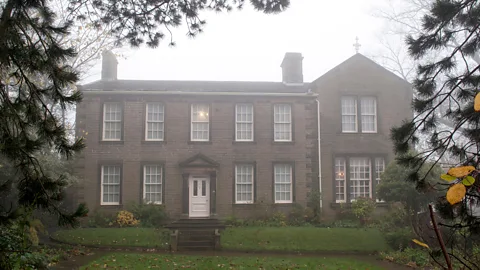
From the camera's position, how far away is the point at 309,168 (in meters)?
22.5

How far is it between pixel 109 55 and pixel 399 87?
17.2 metres

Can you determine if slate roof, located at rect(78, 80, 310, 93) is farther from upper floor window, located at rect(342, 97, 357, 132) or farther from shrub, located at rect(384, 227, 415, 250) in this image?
shrub, located at rect(384, 227, 415, 250)

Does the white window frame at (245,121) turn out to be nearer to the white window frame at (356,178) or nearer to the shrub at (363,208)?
the white window frame at (356,178)

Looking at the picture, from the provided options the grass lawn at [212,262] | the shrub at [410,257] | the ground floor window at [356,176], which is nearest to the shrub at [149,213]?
the grass lawn at [212,262]

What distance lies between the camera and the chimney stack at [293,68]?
24.8 metres

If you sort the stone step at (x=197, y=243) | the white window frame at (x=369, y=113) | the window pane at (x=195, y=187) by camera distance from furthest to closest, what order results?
the white window frame at (x=369, y=113) < the window pane at (x=195, y=187) < the stone step at (x=197, y=243)

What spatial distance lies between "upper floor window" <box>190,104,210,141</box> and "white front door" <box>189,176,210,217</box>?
225cm

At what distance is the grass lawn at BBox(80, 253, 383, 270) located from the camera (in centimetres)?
1288

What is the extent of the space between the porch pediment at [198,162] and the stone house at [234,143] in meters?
0.05

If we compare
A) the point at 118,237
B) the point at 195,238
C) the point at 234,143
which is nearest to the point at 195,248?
the point at 195,238

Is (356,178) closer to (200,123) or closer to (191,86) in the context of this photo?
(200,123)

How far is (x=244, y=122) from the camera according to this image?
22797 mm

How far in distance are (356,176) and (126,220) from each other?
41.1 feet

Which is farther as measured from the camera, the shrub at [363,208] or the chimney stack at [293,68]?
the chimney stack at [293,68]
